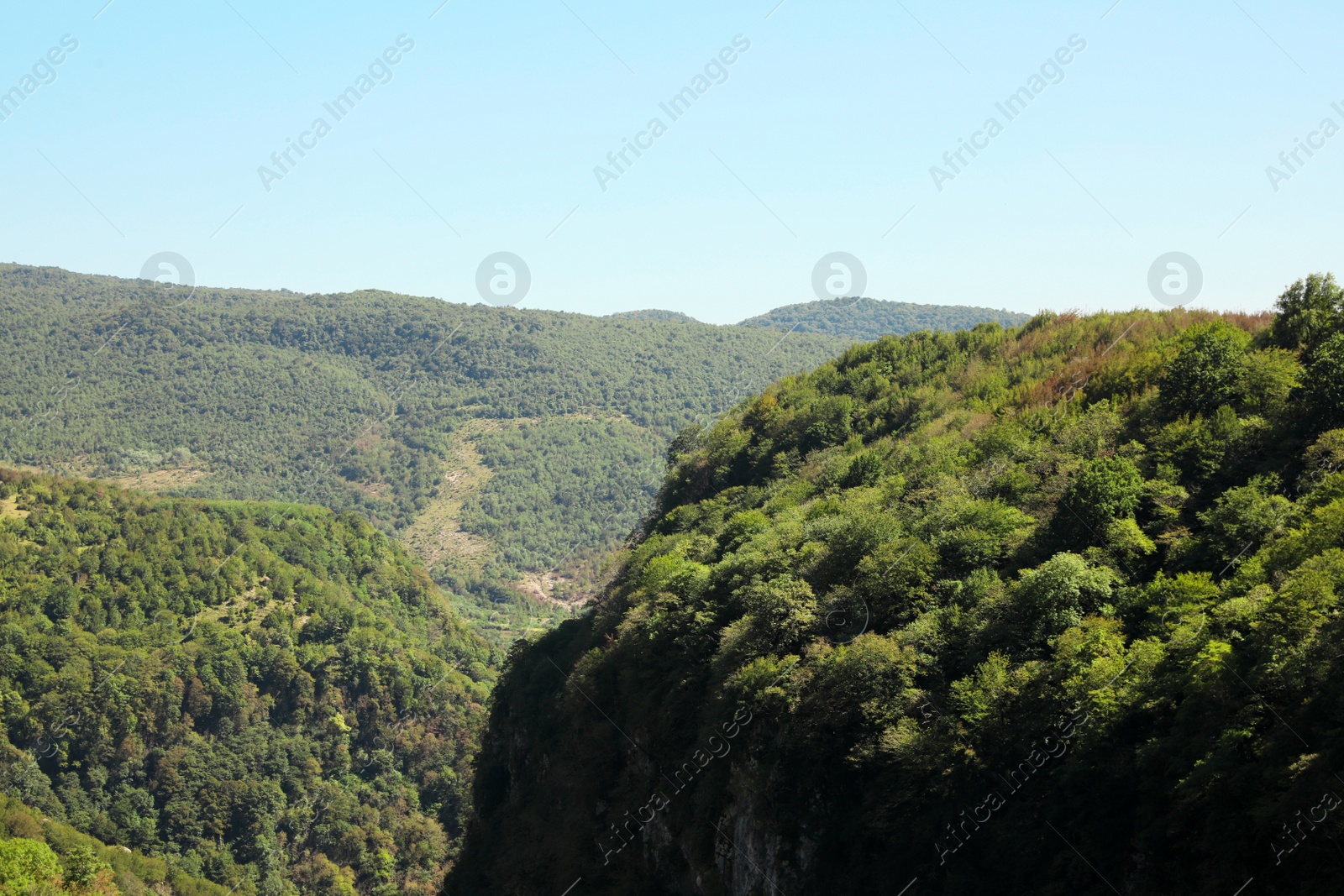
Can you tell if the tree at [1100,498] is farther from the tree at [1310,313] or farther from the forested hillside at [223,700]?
the forested hillside at [223,700]

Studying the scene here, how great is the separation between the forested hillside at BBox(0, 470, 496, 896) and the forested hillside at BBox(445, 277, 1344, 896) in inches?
1895

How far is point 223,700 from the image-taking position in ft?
362

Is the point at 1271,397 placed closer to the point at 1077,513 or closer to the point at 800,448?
the point at 1077,513

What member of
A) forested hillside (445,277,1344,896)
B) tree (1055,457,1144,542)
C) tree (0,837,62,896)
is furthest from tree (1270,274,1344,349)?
tree (0,837,62,896)

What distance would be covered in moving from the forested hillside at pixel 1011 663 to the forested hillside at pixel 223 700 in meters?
48.1

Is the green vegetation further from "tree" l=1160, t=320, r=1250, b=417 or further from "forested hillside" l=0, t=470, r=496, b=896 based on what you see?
"tree" l=1160, t=320, r=1250, b=417

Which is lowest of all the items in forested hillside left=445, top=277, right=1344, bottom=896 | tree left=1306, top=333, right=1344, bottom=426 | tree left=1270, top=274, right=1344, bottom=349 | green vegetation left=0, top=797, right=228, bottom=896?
green vegetation left=0, top=797, right=228, bottom=896

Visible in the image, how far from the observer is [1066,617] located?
992 inches

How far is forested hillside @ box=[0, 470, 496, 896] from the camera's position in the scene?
310 feet

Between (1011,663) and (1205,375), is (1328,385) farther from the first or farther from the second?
(1011,663)

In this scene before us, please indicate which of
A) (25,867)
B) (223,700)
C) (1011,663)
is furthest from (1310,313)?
(223,700)

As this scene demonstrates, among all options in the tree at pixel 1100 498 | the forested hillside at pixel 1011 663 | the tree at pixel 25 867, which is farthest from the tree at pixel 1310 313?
the tree at pixel 25 867

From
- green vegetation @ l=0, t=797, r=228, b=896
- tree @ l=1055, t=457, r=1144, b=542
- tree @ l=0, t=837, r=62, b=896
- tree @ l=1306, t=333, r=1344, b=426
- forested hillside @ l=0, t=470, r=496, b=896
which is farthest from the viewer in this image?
forested hillside @ l=0, t=470, r=496, b=896

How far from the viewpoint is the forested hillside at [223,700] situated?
94.5 m
